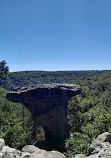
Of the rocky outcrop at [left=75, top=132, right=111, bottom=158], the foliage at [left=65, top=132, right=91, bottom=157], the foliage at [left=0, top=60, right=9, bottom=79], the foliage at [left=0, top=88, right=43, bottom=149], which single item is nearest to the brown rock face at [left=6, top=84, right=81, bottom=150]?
the foliage at [left=0, top=88, right=43, bottom=149]

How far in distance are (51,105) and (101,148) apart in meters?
18.3

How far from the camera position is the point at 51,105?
89.1ft

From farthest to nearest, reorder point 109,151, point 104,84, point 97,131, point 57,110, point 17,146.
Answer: point 104,84 < point 57,110 < point 17,146 < point 97,131 < point 109,151

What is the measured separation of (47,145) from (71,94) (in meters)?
10.1

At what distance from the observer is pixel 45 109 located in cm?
2714

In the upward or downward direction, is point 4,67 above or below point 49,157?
above

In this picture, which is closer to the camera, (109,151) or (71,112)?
(109,151)

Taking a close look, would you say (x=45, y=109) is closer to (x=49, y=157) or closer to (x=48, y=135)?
(x=48, y=135)

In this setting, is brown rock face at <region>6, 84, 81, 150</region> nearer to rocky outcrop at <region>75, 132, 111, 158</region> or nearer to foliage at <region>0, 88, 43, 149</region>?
foliage at <region>0, 88, 43, 149</region>

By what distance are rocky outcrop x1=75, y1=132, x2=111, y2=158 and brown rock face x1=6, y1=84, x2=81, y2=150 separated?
52.2ft

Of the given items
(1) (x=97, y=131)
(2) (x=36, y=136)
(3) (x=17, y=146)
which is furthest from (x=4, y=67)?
(1) (x=97, y=131)

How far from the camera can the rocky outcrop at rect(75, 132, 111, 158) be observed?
810 cm

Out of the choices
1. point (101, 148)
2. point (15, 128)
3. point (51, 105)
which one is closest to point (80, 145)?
point (101, 148)

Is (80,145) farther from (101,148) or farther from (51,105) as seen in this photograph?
(51,105)
